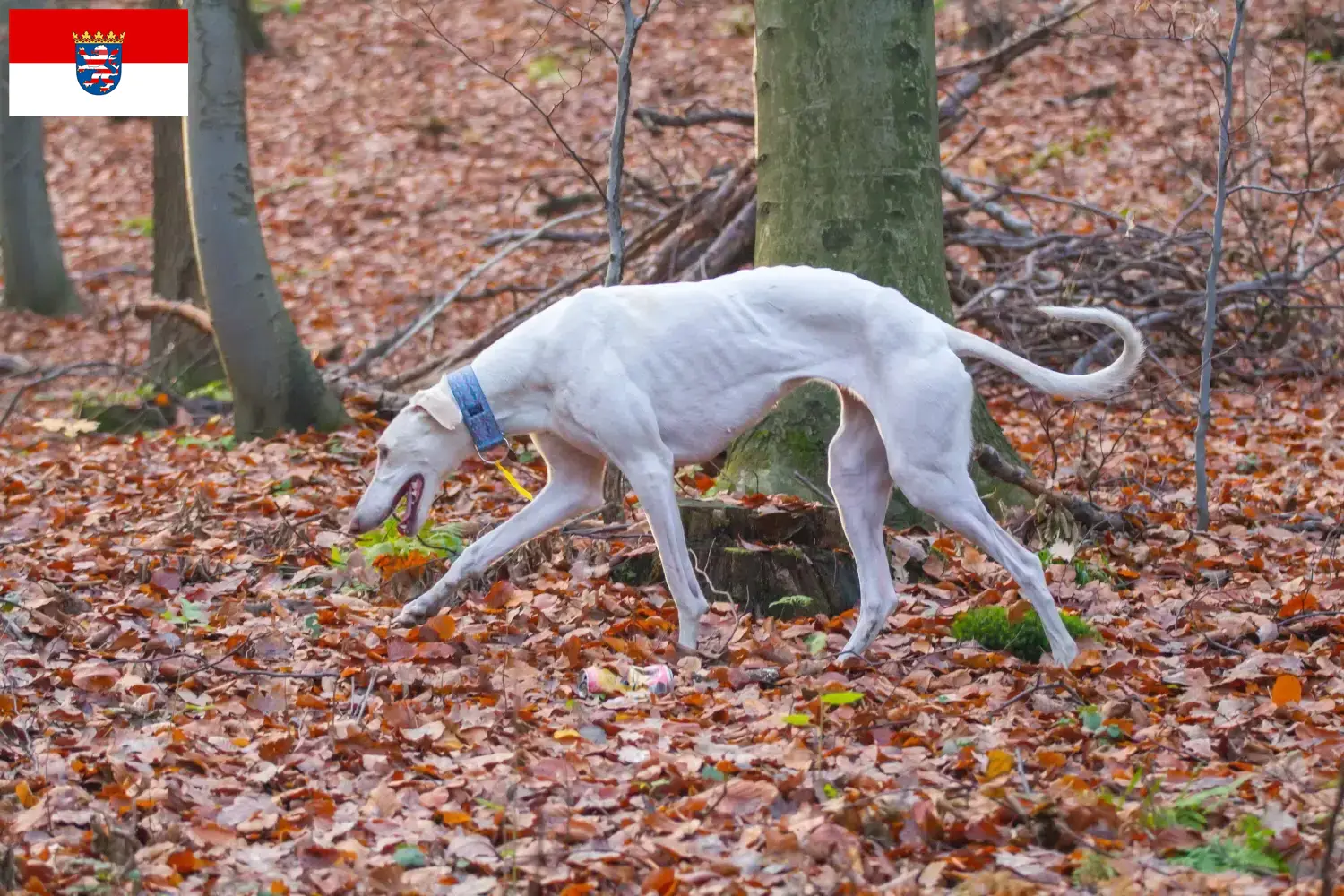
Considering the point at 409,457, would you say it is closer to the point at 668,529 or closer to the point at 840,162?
the point at 668,529

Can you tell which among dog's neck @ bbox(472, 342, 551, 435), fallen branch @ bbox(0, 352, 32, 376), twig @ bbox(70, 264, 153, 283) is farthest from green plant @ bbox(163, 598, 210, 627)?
twig @ bbox(70, 264, 153, 283)

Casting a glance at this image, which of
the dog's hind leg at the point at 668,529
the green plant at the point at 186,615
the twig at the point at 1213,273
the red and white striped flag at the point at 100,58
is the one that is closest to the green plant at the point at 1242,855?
the dog's hind leg at the point at 668,529

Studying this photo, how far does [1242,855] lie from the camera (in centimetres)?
329

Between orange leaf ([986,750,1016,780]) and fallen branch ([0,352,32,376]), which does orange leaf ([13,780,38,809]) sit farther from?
fallen branch ([0,352,32,376])

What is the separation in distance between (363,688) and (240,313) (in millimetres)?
4535

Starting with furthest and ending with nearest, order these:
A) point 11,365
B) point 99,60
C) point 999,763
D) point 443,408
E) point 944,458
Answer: point 11,365 < point 99,60 < point 443,408 < point 944,458 < point 999,763

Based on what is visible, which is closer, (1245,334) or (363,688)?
(363,688)

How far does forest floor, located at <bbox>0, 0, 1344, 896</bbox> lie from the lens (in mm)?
3404

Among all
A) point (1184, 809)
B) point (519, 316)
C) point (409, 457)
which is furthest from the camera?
point (519, 316)

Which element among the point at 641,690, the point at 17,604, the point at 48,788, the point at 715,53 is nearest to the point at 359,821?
the point at 48,788

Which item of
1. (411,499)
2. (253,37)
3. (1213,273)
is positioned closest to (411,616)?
(411,499)

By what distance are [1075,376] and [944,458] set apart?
24.9 inches

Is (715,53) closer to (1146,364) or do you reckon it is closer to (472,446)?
(1146,364)

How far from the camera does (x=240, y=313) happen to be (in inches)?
341
